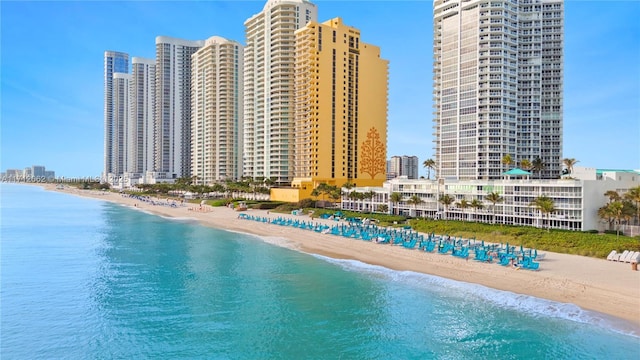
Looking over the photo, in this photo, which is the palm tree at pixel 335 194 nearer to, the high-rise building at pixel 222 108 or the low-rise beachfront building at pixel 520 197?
the low-rise beachfront building at pixel 520 197

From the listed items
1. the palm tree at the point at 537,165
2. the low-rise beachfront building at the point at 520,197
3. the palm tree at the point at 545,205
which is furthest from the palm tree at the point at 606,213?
the palm tree at the point at 537,165

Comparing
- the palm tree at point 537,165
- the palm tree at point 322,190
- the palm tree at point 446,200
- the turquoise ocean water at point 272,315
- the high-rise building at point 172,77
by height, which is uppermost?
the high-rise building at point 172,77

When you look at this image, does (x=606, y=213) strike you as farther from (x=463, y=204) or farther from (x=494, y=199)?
(x=463, y=204)

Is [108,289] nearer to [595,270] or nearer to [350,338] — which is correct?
[350,338]

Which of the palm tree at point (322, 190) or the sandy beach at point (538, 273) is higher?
the palm tree at point (322, 190)

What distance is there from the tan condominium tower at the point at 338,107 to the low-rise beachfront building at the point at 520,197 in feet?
105

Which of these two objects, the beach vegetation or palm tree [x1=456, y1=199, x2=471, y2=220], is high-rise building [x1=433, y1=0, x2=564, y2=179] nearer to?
palm tree [x1=456, y1=199, x2=471, y2=220]

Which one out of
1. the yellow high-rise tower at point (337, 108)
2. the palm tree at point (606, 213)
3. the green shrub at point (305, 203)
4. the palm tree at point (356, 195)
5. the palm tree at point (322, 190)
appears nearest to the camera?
the palm tree at point (606, 213)

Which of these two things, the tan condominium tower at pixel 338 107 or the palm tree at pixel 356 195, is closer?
the palm tree at pixel 356 195

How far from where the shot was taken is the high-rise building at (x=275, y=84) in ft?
416

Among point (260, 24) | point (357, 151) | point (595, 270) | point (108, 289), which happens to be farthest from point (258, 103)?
point (595, 270)

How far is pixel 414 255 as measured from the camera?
49.9 metres

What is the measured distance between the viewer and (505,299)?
35031 millimetres

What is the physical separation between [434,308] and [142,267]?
3220 centimetres
